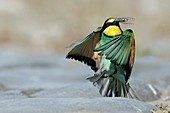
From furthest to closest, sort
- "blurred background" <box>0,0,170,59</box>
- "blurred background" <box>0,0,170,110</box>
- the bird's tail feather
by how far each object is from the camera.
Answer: "blurred background" <box>0,0,170,59</box>
"blurred background" <box>0,0,170,110</box>
the bird's tail feather

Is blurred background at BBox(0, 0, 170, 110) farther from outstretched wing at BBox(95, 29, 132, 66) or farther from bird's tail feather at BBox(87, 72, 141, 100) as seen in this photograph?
outstretched wing at BBox(95, 29, 132, 66)

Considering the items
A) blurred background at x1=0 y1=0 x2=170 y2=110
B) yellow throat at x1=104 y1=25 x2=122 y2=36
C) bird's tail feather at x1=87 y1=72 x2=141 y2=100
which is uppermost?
blurred background at x1=0 y1=0 x2=170 y2=110

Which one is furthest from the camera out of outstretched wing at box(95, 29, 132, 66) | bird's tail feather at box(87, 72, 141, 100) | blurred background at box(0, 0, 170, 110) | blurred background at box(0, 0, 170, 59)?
blurred background at box(0, 0, 170, 59)

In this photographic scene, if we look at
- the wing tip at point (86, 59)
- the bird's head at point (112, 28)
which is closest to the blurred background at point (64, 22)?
the wing tip at point (86, 59)

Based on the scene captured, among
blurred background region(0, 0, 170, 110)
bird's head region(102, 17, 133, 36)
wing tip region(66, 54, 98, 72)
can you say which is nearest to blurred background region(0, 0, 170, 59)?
blurred background region(0, 0, 170, 110)

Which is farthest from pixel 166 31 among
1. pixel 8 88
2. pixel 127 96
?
pixel 127 96

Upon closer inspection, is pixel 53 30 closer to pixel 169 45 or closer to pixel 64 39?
pixel 64 39
